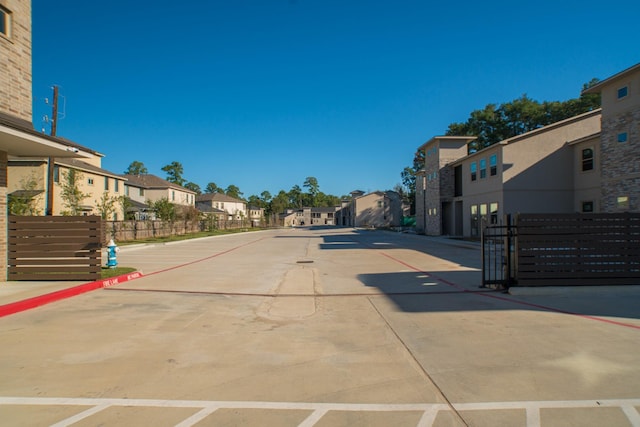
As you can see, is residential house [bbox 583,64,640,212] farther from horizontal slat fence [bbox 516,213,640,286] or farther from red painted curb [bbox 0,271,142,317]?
red painted curb [bbox 0,271,142,317]

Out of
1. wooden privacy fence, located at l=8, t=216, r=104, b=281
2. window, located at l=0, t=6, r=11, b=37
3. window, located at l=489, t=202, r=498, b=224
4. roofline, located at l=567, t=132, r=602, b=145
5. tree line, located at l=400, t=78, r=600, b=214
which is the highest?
tree line, located at l=400, t=78, r=600, b=214

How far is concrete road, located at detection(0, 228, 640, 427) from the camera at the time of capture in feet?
11.8

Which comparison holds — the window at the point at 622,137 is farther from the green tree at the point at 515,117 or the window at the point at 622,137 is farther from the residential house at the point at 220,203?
the residential house at the point at 220,203

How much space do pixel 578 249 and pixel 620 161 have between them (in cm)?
1303

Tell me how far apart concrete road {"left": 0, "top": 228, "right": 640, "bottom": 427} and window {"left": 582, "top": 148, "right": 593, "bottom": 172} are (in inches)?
702

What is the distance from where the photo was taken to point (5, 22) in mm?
10734

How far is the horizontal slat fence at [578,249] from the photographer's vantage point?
30.4 ft

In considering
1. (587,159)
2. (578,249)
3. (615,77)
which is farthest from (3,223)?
(587,159)

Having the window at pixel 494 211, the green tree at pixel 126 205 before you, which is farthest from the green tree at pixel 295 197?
the window at pixel 494 211

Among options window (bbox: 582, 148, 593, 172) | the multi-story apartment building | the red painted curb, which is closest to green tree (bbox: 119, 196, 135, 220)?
the red painted curb

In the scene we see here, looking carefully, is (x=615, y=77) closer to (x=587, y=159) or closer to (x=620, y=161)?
(x=620, y=161)

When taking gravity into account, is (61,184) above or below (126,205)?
above

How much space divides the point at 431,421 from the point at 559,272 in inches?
303

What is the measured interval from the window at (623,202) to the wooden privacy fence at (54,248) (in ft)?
73.1
